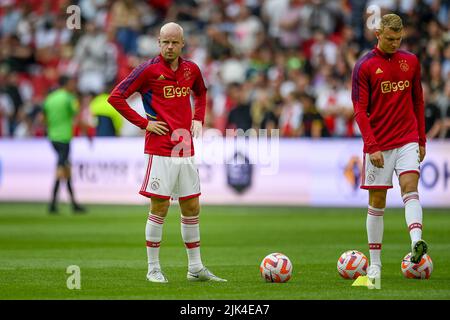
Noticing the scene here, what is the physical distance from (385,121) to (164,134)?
217cm

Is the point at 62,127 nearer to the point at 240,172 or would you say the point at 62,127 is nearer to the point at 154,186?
the point at 240,172

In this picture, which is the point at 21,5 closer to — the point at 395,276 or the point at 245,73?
the point at 245,73

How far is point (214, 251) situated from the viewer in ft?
47.7

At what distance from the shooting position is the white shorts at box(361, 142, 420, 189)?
10.7 meters

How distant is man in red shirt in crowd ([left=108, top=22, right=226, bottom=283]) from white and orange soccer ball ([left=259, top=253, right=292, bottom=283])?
52 cm

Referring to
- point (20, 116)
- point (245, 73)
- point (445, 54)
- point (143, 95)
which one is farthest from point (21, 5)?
point (143, 95)

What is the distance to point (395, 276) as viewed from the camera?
1125 cm

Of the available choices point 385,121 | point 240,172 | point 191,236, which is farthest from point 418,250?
point 240,172

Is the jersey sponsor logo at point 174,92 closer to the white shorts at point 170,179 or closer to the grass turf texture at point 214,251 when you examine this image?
the white shorts at point 170,179

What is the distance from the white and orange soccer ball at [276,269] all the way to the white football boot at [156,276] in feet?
3.23

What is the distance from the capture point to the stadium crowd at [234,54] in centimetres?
2459

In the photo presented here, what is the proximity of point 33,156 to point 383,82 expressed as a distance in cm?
1495

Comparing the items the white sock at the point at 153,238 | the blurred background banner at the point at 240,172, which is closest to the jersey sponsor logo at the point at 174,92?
the white sock at the point at 153,238

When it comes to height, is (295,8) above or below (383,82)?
above
